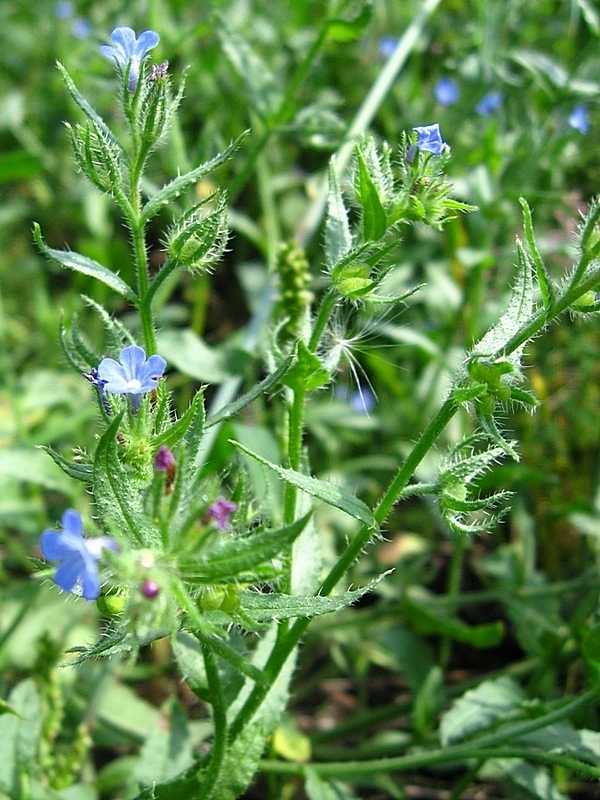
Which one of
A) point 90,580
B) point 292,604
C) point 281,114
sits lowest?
point 292,604

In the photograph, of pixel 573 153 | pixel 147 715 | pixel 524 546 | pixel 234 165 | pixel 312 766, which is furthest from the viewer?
pixel 234 165

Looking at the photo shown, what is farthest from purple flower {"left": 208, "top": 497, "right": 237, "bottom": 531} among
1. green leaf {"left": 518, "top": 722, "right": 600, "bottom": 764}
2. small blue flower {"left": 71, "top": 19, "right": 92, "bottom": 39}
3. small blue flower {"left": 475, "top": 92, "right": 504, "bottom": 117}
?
small blue flower {"left": 71, "top": 19, "right": 92, "bottom": 39}

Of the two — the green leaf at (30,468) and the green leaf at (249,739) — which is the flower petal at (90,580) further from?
the green leaf at (30,468)

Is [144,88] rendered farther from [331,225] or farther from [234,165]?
[234,165]

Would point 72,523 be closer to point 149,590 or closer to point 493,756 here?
point 149,590

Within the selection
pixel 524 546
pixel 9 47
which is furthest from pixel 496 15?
pixel 9 47

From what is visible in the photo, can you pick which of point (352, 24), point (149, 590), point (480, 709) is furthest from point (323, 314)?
point (352, 24)
